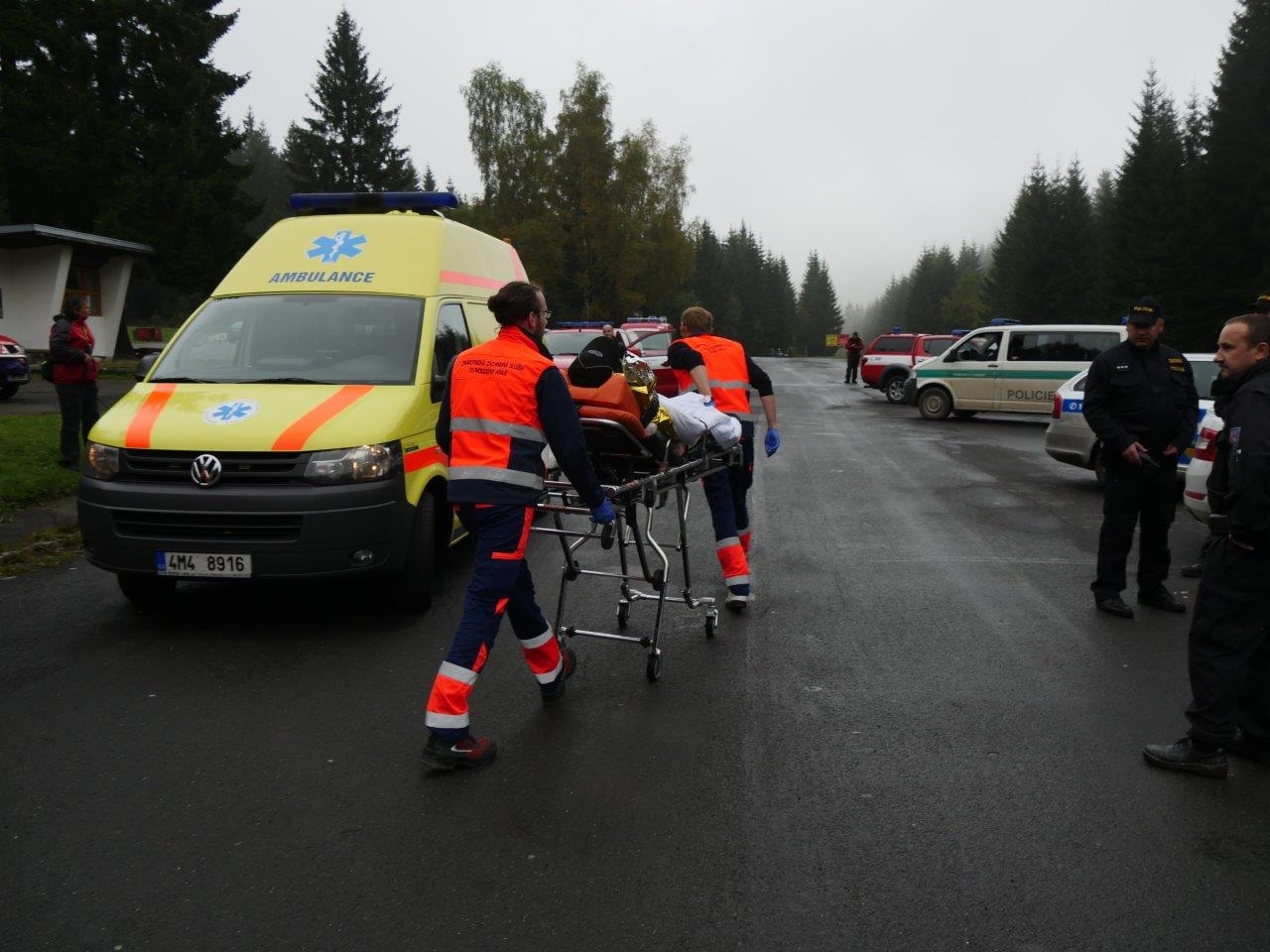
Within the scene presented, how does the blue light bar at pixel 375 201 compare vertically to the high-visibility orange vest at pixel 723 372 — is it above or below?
above

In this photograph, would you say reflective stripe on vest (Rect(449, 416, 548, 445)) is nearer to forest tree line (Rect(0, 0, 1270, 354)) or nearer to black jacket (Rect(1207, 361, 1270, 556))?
black jacket (Rect(1207, 361, 1270, 556))

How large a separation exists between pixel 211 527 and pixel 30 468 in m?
6.70

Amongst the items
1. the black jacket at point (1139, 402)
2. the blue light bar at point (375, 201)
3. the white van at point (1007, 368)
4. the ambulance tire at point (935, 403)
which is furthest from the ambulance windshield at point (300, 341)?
the ambulance tire at point (935, 403)

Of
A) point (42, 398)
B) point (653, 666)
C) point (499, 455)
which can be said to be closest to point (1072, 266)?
point (42, 398)

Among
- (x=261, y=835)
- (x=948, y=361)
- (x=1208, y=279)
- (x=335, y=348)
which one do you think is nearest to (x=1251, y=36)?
(x=1208, y=279)

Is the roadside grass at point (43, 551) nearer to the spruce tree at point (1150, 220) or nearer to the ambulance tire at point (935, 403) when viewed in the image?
the ambulance tire at point (935, 403)

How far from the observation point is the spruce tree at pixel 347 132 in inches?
2169

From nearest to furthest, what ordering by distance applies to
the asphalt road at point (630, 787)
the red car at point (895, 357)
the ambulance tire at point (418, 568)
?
the asphalt road at point (630, 787), the ambulance tire at point (418, 568), the red car at point (895, 357)

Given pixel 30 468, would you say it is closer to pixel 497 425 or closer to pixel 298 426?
pixel 298 426

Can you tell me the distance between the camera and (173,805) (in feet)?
12.1

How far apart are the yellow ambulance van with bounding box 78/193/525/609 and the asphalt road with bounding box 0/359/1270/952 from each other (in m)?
0.55

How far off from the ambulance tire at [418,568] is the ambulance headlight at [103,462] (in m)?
1.75

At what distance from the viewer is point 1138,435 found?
6371mm

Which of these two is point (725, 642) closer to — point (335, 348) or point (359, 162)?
point (335, 348)
